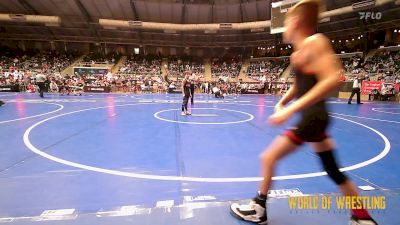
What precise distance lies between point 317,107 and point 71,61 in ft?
128

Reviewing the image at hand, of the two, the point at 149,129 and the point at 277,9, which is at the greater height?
the point at 277,9

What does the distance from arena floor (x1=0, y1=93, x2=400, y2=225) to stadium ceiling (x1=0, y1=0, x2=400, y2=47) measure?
26.8 meters

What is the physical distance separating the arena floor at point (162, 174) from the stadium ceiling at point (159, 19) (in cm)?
2684

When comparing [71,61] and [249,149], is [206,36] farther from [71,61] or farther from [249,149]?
[249,149]

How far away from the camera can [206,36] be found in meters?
37.8

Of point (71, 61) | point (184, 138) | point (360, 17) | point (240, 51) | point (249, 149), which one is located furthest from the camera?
point (240, 51)

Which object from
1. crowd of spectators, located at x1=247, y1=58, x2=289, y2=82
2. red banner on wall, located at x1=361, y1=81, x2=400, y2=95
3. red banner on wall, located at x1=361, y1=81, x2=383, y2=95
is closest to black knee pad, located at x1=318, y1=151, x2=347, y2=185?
red banner on wall, located at x1=361, y1=81, x2=400, y2=95

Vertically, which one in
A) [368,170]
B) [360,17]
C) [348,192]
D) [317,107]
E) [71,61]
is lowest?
[368,170]

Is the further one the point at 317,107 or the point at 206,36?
the point at 206,36

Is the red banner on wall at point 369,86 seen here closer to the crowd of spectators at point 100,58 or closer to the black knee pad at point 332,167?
the black knee pad at point 332,167

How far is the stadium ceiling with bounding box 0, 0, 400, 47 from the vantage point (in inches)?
1168

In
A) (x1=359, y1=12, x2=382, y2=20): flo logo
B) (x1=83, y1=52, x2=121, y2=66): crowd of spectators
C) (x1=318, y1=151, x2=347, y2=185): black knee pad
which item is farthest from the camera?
(x1=83, y1=52, x2=121, y2=66): crowd of spectators

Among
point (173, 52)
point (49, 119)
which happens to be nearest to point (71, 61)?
point (173, 52)

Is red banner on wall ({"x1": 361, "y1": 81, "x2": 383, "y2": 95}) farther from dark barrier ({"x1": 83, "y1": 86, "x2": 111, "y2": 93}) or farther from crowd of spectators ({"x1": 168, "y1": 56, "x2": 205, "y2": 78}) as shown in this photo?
dark barrier ({"x1": 83, "y1": 86, "x2": 111, "y2": 93})
